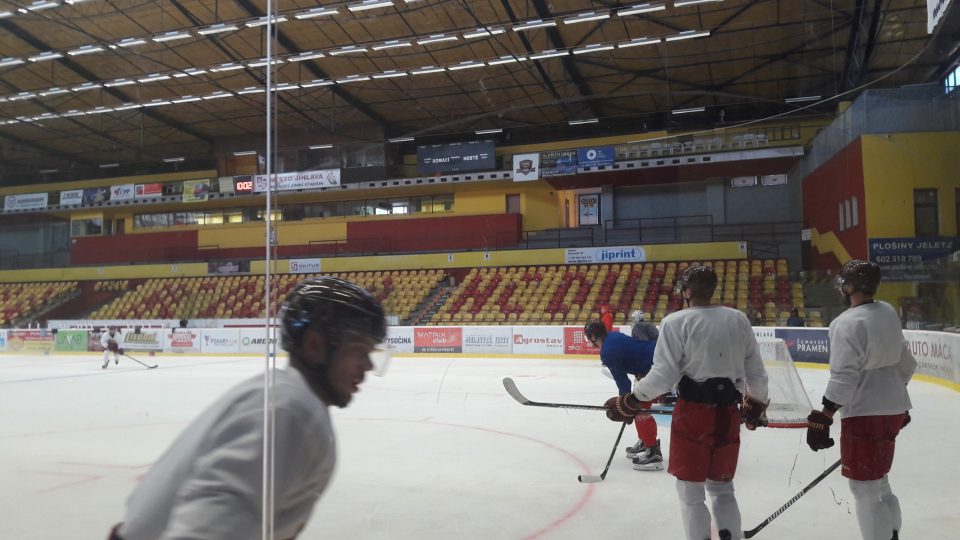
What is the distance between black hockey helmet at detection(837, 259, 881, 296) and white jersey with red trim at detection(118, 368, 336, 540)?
2.28 metres

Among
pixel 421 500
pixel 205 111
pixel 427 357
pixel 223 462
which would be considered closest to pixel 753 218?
pixel 421 500

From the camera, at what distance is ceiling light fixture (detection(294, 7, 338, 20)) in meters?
2.97

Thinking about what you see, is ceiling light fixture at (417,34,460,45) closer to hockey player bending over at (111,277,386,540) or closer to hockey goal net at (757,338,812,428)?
hockey goal net at (757,338,812,428)

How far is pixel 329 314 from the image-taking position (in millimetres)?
849

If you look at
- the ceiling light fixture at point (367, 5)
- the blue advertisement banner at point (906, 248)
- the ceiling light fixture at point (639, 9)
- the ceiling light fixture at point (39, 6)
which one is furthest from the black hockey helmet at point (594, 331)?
the ceiling light fixture at point (39, 6)

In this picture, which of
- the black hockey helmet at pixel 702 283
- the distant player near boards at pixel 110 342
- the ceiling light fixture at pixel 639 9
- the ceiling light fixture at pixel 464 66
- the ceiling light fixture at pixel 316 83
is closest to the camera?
the black hockey helmet at pixel 702 283

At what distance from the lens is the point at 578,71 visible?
4.74 metres

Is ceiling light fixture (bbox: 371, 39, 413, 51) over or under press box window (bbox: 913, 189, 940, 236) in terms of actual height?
over

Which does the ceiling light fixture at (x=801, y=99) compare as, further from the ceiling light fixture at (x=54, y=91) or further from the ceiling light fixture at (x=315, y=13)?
the ceiling light fixture at (x=54, y=91)

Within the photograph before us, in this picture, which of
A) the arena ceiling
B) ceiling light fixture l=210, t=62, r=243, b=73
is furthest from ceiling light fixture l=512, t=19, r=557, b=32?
ceiling light fixture l=210, t=62, r=243, b=73

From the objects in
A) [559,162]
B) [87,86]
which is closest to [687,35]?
[559,162]

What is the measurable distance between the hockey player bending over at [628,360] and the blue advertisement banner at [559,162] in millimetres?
1482

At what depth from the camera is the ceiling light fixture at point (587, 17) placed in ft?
Answer: 15.3

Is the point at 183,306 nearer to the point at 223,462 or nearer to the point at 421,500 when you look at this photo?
the point at 421,500
